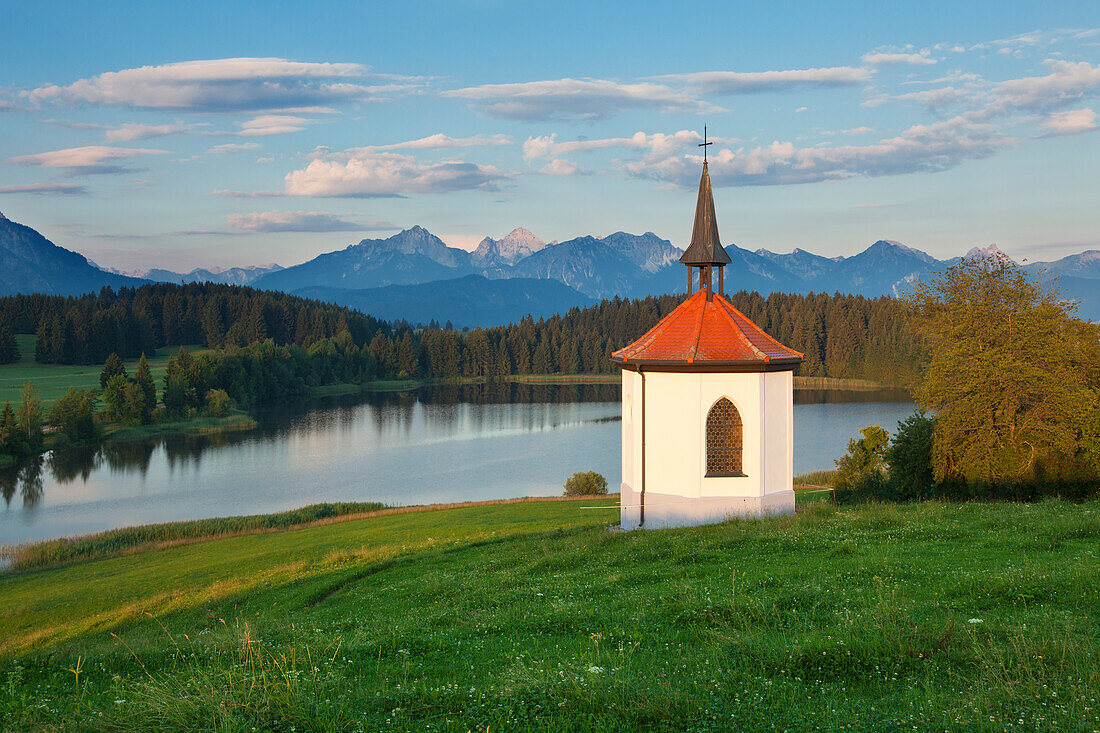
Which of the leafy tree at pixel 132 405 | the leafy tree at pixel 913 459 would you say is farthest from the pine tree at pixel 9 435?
the leafy tree at pixel 913 459

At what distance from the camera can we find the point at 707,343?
1964cm

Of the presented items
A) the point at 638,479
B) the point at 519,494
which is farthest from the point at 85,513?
the point at 638,479

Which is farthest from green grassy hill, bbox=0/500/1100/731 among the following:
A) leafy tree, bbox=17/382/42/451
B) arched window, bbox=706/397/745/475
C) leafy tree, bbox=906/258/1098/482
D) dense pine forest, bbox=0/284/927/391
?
dense pine forest, bbox=0/284/927/391

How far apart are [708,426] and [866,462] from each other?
13085mm

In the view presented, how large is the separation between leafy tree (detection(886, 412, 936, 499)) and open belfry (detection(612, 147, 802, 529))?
8.18m

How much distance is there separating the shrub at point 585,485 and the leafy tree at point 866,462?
39.3 ft

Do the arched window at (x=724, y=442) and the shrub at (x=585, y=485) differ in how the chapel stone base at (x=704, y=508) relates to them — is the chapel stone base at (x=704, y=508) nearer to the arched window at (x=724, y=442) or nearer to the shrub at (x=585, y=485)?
the arched window at (x=724, y=442)

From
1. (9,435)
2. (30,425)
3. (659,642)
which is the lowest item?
(9,435)

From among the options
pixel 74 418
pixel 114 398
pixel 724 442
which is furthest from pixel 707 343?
pixel 114 398

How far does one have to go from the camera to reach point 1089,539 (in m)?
11.8

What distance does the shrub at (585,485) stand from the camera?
37.3m

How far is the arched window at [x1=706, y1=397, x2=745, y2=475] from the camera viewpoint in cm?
1931

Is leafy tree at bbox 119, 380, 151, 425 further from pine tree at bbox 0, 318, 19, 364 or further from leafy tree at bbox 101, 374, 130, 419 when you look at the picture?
pine tree at bbox 0, 318, 19, 364

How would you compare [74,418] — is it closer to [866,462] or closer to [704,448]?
[866,462]
